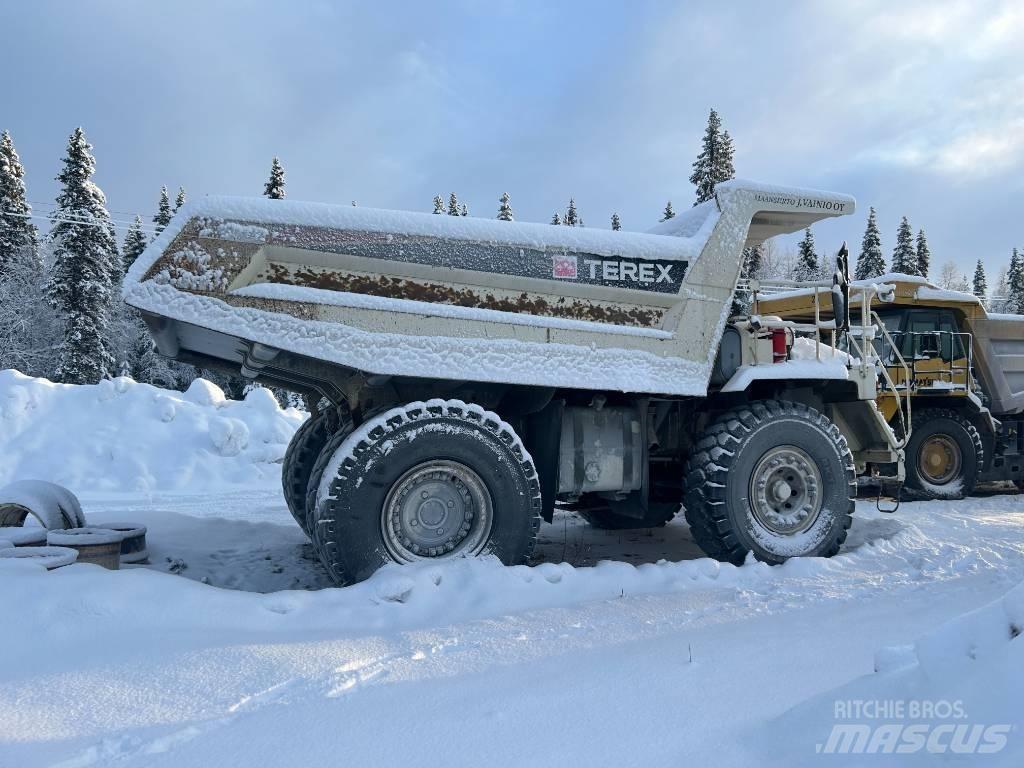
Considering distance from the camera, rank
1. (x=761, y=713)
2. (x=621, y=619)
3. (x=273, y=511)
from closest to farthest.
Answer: (x=761, y=713) < (x=621, y=619) < (x=273, y=511)

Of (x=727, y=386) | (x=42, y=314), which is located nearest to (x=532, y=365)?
(x=727, y=386)

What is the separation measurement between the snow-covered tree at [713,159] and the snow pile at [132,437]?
2765 centimetres

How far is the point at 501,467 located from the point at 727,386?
73.2 inches

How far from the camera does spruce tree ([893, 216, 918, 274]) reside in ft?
157

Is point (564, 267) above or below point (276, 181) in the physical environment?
below

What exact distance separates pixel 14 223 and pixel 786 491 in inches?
1816

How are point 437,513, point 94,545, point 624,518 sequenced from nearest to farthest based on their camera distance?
point 94,545
point 437,513
point 624,518

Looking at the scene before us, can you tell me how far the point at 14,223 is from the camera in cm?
3834

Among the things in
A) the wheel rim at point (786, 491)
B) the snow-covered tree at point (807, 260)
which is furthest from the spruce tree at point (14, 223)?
the snow-covered tree at point (807, 260)

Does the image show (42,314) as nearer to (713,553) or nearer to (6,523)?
(6,523)

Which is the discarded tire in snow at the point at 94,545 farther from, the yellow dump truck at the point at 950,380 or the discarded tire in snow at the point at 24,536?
the yellow dump truck at the point at 950,380

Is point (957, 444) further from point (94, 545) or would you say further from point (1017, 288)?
point (1017, 288)

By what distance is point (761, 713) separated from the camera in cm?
220

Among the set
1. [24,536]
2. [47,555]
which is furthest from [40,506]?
[47,555]
